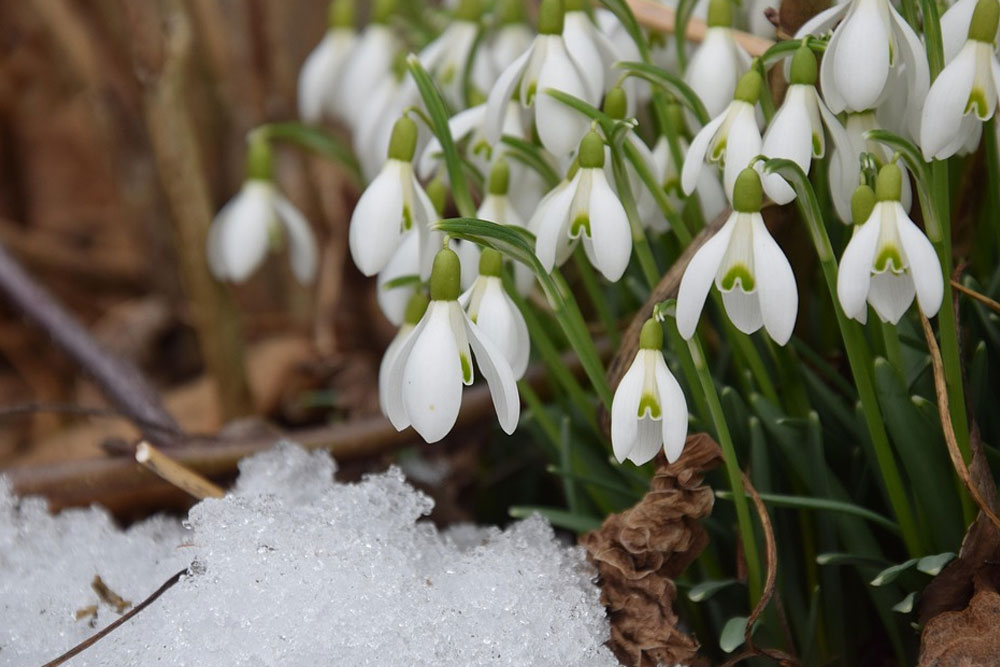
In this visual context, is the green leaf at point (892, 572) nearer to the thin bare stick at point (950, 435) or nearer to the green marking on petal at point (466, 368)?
the thin bare stick at point (950, 435)

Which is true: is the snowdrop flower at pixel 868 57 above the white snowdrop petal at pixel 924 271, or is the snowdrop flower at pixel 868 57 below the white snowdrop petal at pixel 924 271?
above

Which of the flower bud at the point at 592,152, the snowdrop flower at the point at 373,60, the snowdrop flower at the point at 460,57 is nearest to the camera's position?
the flower bud at the point at 592,152

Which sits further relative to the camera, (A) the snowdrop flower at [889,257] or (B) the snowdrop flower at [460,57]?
(B) the snowdrop flower at [460,57]

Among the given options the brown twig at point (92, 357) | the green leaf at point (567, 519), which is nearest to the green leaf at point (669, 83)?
the green leaf at point (567, 519)

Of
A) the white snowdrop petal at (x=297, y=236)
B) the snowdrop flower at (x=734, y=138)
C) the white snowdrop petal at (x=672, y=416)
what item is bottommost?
the white snowdrop petal at (x=672, y=416)

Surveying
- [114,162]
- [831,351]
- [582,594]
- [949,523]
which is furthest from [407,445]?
[114,162]

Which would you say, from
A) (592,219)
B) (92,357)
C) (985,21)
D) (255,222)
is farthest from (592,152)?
(92,357)

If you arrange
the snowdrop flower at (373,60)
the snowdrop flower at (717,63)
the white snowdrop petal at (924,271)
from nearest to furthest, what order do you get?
the white snowdrop petal at (924,271), the snowdrop flower at (717,63), the snowdrop flower at (373,60)

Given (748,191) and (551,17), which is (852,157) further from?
(551,17)
